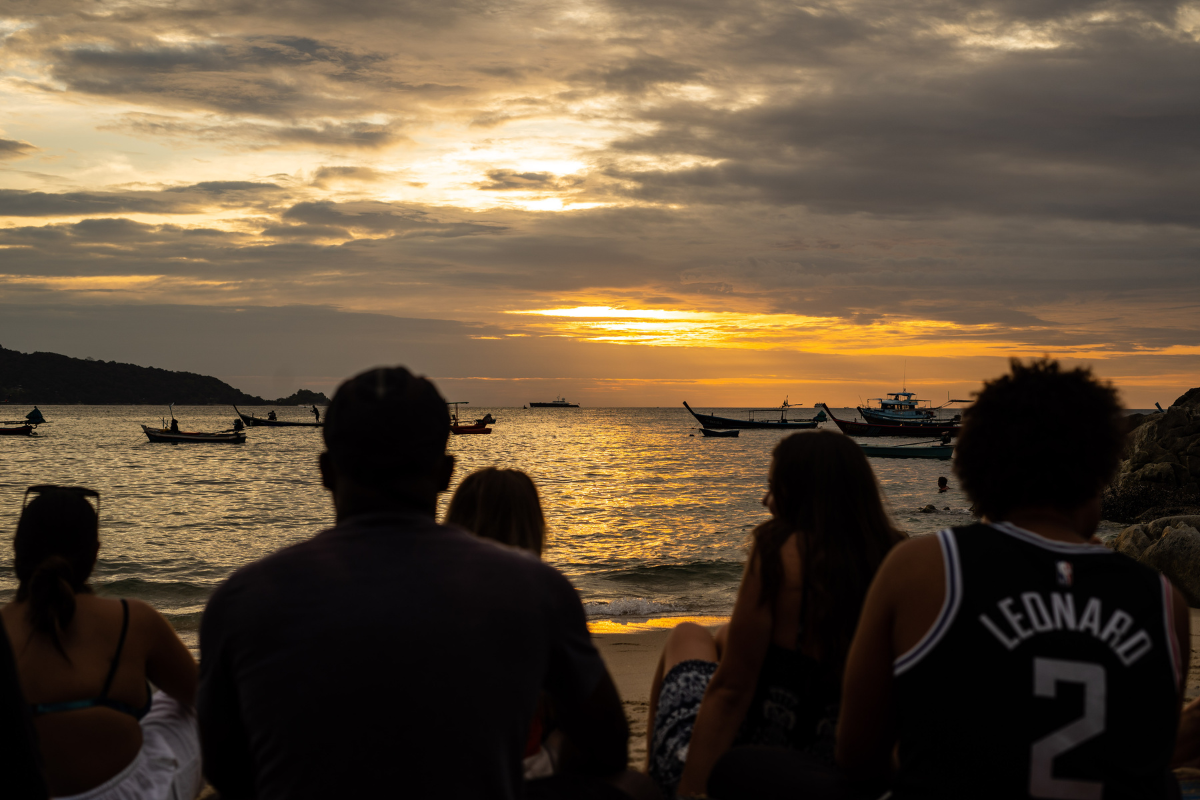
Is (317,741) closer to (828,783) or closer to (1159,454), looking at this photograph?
(828,783)

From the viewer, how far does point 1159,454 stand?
24.5 m

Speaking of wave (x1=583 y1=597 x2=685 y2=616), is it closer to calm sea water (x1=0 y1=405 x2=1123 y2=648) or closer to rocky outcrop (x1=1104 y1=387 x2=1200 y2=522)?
calm sea water (x1=0 y1=405 x2=1123 y2=648)

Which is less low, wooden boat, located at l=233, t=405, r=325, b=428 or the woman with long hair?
the woman with long hair

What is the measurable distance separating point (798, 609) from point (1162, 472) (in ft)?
84.3

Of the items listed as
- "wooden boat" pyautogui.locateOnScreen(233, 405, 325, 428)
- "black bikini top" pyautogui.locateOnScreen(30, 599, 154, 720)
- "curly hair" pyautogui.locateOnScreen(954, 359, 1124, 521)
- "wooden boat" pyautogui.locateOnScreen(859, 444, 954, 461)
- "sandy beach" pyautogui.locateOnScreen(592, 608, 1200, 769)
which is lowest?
"wooden boat" pyautogui.locateOnScreen(233, 405, 325, 428)

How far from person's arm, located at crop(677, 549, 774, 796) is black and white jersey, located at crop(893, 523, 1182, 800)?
945 mm

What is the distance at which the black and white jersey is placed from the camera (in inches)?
69.9

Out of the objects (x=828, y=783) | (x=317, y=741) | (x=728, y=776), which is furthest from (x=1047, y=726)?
(x=317, y=741)

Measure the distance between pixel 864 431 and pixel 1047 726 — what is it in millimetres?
81277

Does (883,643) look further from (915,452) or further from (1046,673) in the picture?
(915,452)

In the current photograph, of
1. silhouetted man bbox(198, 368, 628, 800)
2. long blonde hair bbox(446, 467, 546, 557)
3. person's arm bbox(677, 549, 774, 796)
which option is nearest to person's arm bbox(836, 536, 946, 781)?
person's arm bbox(677, 549, 774, 796)

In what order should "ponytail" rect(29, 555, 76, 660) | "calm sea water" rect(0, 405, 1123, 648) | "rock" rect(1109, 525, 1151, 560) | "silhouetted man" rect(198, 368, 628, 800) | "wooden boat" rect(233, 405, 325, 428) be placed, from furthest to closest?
"wooden boat" rect(233, 405, 325, 428) < "calm sea water" rect(0, 405, 1123, 648) < "rock" rect(1109, 525, 1151, 560) < "ponytail" rect(29, 555, 76, 660) < "silhouetted man" rect(198, 368, 628, 800)

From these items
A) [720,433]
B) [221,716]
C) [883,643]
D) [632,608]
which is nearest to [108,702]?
[221,716]

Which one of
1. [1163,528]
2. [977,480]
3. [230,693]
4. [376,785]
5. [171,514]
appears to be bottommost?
[171,514]
